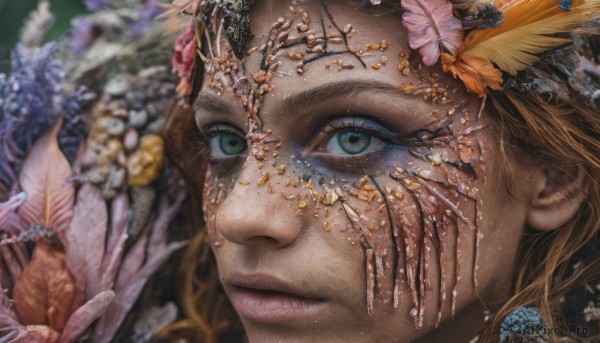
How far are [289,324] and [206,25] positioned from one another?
82 cm

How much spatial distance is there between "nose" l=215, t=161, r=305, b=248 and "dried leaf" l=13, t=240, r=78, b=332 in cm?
57

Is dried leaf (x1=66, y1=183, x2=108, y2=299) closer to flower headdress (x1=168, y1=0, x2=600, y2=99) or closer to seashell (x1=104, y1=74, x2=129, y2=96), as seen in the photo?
seashell (x1=104, y1=74, x2=129, y2=96)

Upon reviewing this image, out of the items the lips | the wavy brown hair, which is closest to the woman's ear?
the wavy brown hair

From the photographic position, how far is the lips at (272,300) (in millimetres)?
1727

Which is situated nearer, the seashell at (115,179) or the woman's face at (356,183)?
the woman's face at (356,183)

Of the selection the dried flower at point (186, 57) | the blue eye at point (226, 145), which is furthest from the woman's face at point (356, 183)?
the dried flower at point (186, 57)

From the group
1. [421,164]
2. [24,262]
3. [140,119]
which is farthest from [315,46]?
[24,262]

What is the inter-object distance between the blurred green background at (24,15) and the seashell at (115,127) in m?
1.27

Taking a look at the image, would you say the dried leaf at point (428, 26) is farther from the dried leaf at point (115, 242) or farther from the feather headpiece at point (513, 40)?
the dried leaf at point (115, 242)

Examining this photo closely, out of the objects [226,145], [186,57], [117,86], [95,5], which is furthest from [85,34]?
[226,145]

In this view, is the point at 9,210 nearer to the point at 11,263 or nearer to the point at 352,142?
the point at 11,263

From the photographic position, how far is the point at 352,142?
68.2 inches

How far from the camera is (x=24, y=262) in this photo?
6.61ft

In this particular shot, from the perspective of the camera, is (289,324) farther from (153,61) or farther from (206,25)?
(153,61)
